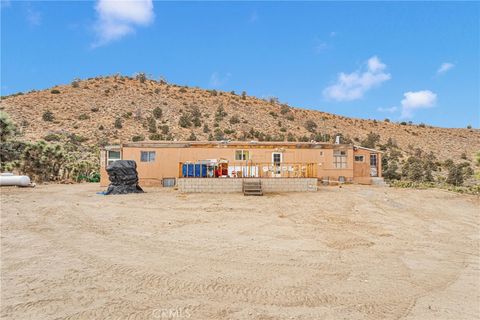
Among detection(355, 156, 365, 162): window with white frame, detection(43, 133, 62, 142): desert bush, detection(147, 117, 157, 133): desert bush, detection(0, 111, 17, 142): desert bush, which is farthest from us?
detection(147, 117, 157, 133): desert bush

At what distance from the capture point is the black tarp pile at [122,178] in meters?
18.0

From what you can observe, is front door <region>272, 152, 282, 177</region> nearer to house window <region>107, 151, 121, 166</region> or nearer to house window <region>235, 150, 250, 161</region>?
house window <region>235, 150, 250, 161</region>

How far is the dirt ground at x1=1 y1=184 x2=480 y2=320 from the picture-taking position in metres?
4.99

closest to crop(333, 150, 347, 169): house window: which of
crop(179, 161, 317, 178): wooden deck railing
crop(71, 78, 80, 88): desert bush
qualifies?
crop(179, 161, 317, 178): wooden deck railing

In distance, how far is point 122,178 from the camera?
715 inches

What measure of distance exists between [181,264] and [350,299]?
3085mm

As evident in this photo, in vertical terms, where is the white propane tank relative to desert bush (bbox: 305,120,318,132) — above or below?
below

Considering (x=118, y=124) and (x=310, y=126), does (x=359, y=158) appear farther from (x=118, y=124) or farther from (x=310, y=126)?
(x=118, y=124)

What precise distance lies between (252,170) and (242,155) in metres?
1.45

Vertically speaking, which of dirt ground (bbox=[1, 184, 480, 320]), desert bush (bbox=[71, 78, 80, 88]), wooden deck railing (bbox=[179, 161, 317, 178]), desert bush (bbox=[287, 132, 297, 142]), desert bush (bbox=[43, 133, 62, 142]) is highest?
desert bush (bbox=[71, 78, 80, 88])

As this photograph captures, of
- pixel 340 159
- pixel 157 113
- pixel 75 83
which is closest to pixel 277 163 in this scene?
pixel 340 159

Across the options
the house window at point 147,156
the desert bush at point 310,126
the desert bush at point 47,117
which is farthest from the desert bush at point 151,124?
the house window at point 147,156

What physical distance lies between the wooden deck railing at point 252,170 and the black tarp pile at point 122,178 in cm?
275

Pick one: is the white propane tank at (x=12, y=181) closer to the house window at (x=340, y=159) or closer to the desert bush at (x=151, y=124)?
the house window at (x=340, y=159)
